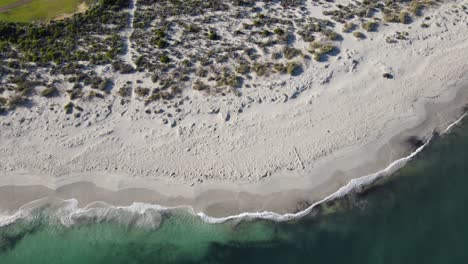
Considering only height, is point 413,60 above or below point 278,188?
above

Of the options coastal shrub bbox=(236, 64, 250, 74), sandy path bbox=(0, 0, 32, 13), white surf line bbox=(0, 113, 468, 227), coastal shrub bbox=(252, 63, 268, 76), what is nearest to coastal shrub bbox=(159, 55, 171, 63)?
coastal shrub bbox=(236, 64, 250, 74)

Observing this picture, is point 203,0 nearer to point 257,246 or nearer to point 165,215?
Answer: point 165,215

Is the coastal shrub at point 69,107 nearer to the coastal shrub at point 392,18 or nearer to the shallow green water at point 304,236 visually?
the shallow green water at point 304,236

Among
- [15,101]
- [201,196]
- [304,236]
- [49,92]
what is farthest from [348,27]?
[15,101]

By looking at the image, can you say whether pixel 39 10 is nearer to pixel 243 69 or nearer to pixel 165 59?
pixel 165 59

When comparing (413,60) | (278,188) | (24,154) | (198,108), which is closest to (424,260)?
(278,188)

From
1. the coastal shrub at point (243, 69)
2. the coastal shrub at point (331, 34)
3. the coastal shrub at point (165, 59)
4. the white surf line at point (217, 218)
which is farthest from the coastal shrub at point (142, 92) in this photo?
the coastal shrub at point (331, 34)

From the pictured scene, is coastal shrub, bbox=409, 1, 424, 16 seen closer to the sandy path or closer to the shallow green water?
the shallow green water
